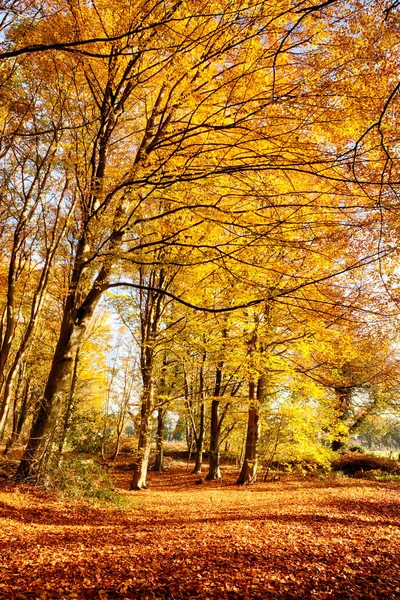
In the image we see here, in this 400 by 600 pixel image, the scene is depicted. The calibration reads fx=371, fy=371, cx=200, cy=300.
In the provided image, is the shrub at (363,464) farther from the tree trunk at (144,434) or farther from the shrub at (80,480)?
the shrub at (80,480)

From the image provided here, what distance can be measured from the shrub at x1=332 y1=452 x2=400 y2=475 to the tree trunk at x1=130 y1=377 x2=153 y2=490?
10.4 meters

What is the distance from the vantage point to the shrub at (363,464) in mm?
16875

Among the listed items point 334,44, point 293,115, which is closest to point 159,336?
point 293,115

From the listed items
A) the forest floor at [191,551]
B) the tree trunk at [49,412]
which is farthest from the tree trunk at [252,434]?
the tree trunk at [49,412]

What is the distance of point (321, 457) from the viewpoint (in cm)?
1113

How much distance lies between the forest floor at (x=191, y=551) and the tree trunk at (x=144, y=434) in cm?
344

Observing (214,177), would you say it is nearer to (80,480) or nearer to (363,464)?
(80,480)

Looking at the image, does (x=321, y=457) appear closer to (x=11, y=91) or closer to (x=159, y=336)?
(x=159, y=336)

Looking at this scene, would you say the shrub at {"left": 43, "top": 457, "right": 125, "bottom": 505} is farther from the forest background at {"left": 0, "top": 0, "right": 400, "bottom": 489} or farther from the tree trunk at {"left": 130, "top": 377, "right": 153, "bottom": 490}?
the tree trunk at {"left": 130, "top": 377, "right": 153, "bottom": 490}

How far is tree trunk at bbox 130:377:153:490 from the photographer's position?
10852mm

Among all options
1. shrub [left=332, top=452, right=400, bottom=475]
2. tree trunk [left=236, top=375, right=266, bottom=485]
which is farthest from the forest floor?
shrub [left=332, top=452, right=400, bottom=475]

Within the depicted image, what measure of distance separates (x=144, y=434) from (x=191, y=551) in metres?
6.74

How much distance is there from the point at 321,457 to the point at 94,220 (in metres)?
9.33

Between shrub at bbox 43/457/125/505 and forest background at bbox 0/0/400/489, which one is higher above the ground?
forest background at bbox 0/0/400/489
